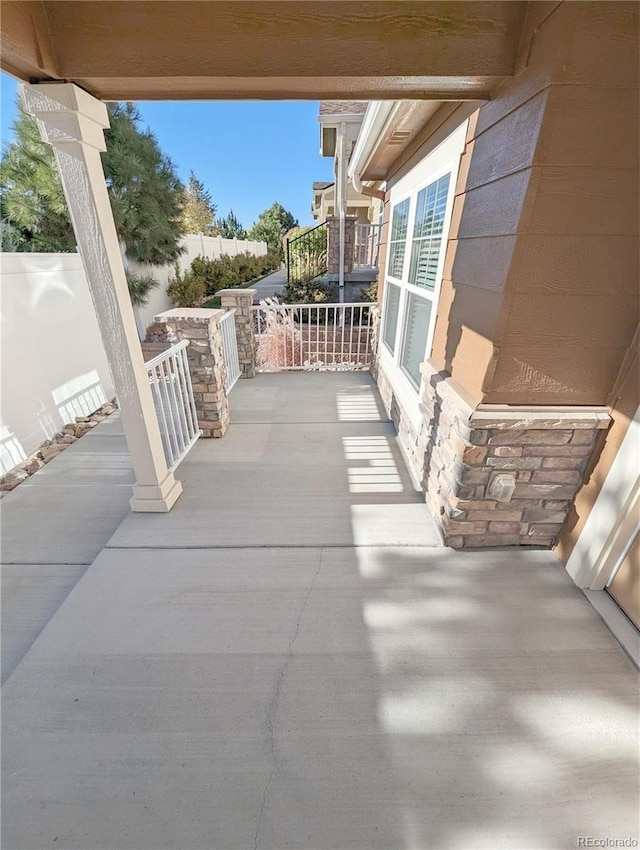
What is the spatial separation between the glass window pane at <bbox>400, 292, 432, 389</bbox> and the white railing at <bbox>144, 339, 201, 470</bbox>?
194 centimetres

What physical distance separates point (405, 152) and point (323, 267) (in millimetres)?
5080

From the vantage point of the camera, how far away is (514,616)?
1.65 metres

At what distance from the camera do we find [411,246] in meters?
3.09

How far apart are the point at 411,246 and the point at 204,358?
208cm

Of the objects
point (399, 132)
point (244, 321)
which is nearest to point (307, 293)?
point (244, 321)

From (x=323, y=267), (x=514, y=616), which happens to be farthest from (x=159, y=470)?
(x=323, y=267)

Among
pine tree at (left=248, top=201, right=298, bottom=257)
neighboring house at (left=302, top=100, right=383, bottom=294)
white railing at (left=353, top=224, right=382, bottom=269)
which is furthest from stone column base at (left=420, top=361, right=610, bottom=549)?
pine tree at (left=248, top=201, right=298, bottom=257)

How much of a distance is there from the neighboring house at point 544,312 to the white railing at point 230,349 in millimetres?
2666

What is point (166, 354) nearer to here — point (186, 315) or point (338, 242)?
point (186, 315)

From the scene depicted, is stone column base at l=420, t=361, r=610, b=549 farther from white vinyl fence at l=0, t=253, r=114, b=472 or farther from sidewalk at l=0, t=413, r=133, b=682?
white vinyl fence at l=0, t=253, r=114, b=472

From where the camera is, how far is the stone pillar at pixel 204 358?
9.51 ft

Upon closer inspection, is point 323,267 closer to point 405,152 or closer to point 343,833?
point 405,152

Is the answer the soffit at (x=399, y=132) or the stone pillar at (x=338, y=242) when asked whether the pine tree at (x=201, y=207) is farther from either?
the soffit at (x=399, y=132)

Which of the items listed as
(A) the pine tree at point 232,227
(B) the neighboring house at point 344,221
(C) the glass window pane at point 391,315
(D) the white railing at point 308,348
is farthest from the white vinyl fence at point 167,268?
(A) the pine tree at point 232,227
